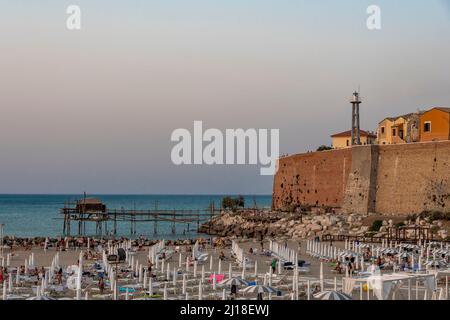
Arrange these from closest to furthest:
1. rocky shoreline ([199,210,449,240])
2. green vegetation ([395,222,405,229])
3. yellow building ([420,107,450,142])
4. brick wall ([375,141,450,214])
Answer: rocky shoreline ([199,210,449,240])
green vegetation ([395,222,405,229])
brick wall ([375,141,450,214])
yellow building ([420,107,450,142])

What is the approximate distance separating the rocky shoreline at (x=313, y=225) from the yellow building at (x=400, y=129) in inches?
373

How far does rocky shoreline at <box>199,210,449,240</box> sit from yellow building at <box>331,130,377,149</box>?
12089 mm

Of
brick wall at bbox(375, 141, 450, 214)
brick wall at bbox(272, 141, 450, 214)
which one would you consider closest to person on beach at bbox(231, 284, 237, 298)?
brick wall at bbox(272, 141, 450, 214)

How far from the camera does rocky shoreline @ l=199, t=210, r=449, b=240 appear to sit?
48812 mm

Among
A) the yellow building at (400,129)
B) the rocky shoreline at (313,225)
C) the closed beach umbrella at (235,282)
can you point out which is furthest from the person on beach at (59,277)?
the yellow building at (400,129)


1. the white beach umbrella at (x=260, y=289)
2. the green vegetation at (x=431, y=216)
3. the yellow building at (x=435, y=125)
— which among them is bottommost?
the white beach umbrella at (x=260, y=289)

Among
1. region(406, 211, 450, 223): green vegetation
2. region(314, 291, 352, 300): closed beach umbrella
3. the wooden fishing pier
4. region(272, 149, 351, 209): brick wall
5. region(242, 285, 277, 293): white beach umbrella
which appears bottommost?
the wooden fishing pier

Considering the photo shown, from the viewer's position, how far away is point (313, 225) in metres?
54.9

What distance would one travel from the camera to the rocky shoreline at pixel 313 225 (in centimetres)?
4881

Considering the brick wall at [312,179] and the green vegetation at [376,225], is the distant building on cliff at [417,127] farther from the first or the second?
the green vegetation at [376,225]

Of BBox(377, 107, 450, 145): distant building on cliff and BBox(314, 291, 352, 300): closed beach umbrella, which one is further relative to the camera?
BBox(377, 107, 450, 145): distant building on cliff

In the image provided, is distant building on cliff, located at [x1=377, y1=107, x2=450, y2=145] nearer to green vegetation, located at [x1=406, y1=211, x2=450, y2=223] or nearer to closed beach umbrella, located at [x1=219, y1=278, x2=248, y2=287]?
green vegetation, located at [x1=406, y1=211, x2=450, y2=223]

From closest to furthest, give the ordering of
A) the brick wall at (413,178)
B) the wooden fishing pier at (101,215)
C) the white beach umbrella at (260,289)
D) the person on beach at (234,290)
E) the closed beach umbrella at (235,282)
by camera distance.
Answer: the white beach umbrella at (260,289) → the person on beach at (234,290) → the closed beach umbrella at (235,282) → the brick wall at (413,178) → the wooden fishing pier at (101,215)

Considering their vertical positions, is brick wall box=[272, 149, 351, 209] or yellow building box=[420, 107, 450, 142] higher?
yellow building box=[420, 107, 450, 142]
